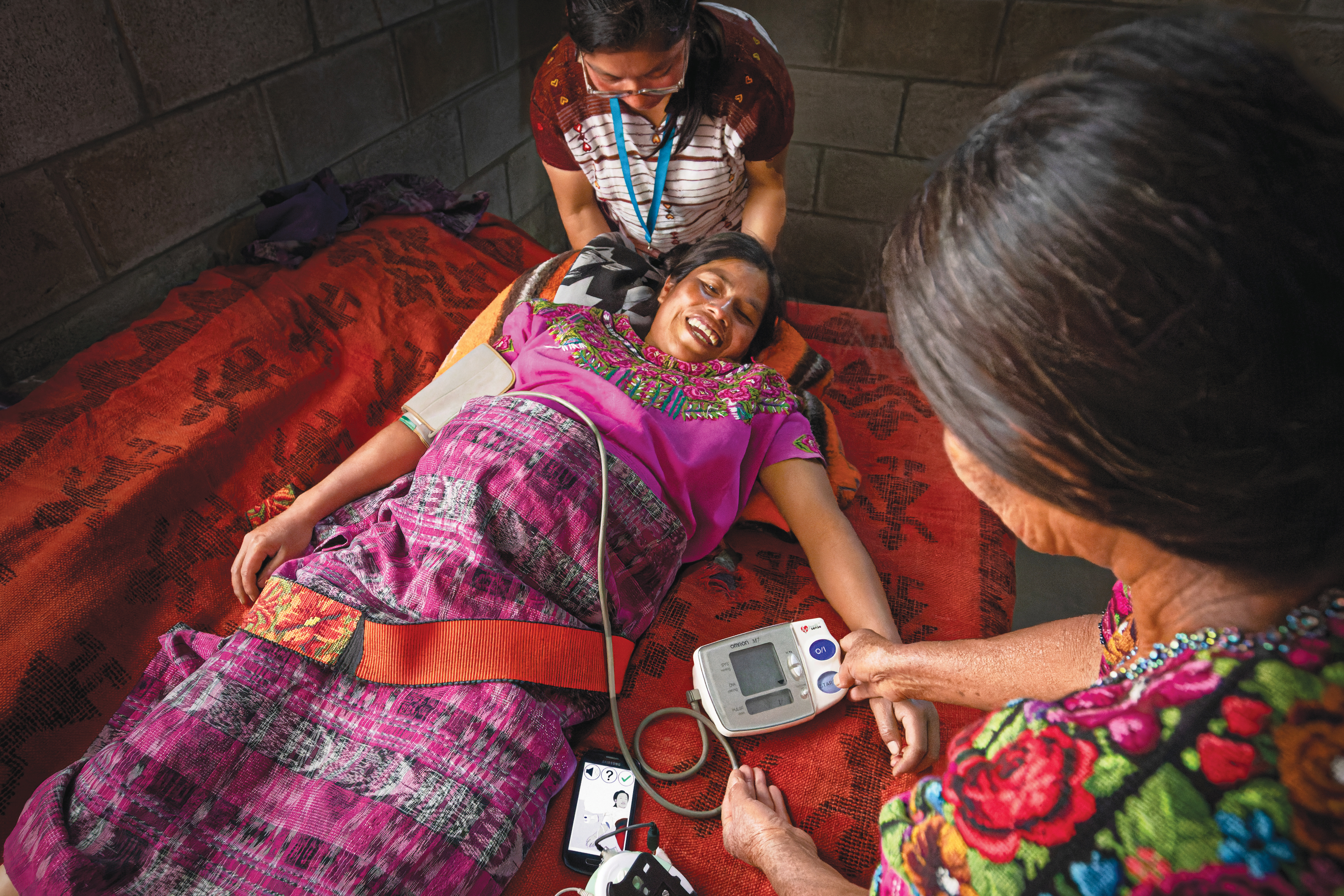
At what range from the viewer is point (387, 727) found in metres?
0.95

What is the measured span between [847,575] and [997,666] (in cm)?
36

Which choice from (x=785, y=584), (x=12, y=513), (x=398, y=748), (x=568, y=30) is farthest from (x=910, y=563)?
(x=12, y=513)

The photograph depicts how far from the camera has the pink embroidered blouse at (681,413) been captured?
4.26ft

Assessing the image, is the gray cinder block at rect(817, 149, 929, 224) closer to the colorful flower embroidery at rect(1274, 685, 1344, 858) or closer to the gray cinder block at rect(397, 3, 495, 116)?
the gray cinder block at rect(397, 3, 495, 116)

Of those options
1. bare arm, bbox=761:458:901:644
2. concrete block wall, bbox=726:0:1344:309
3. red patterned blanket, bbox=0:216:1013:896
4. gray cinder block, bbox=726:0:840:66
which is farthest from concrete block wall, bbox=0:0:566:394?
bare arm, bbox=761:458:901:644

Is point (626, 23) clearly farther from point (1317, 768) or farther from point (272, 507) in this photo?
point (1317, 768)

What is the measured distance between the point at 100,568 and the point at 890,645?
1.26 metres

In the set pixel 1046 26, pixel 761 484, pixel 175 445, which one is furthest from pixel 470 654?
pixel 1046 26

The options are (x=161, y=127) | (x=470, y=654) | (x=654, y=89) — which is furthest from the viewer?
(x=161, y=127)

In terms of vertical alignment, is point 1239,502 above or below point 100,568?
above

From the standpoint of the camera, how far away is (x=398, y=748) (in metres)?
0.92

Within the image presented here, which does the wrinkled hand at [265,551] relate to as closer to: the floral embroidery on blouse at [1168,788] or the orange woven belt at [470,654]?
the orange woven belt at [470,654]

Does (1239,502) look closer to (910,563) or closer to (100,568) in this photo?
(910,563)

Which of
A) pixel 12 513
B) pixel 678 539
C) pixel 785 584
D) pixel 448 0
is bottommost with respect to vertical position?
pixel 785 584
